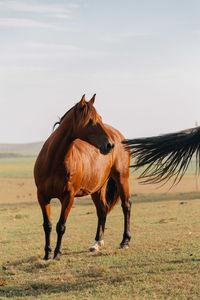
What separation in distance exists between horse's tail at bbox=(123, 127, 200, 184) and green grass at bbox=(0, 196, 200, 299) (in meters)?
1.52

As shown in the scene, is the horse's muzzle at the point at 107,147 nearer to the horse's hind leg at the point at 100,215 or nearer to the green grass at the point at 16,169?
the horse's hind leg at the point at 100,215

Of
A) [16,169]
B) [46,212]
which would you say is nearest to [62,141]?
[46,212]

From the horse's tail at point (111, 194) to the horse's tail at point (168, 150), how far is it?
250 centimetres

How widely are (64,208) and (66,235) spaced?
4.06 metres

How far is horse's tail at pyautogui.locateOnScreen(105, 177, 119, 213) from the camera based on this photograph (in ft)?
30.4

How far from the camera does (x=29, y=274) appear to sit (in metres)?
6.52

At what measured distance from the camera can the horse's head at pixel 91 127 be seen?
6.77 metres

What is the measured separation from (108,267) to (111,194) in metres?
2.73

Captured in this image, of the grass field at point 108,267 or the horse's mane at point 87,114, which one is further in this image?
the horse's mane at point 87,114

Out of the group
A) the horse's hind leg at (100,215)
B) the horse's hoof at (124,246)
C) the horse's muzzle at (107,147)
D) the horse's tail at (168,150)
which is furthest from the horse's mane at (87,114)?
the horse's hoof at (124,246)

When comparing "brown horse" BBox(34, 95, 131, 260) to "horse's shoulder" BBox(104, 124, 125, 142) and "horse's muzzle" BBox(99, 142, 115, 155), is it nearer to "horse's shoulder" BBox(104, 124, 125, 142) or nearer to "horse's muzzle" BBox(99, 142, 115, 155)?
"horse's muzzle" BBox(99, 142, 115, 155)

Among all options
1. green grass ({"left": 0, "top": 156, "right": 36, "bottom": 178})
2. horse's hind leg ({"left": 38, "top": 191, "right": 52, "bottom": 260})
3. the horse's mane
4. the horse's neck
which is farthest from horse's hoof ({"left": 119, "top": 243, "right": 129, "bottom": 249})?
green grass ({"left": 0, "top": 156, "right": 36, "bottom": 178})

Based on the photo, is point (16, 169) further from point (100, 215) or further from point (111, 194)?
point (100, 215)

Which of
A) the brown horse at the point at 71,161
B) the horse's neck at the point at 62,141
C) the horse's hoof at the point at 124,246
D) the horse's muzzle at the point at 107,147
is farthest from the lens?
the horse's hoof at the point at 124,246
